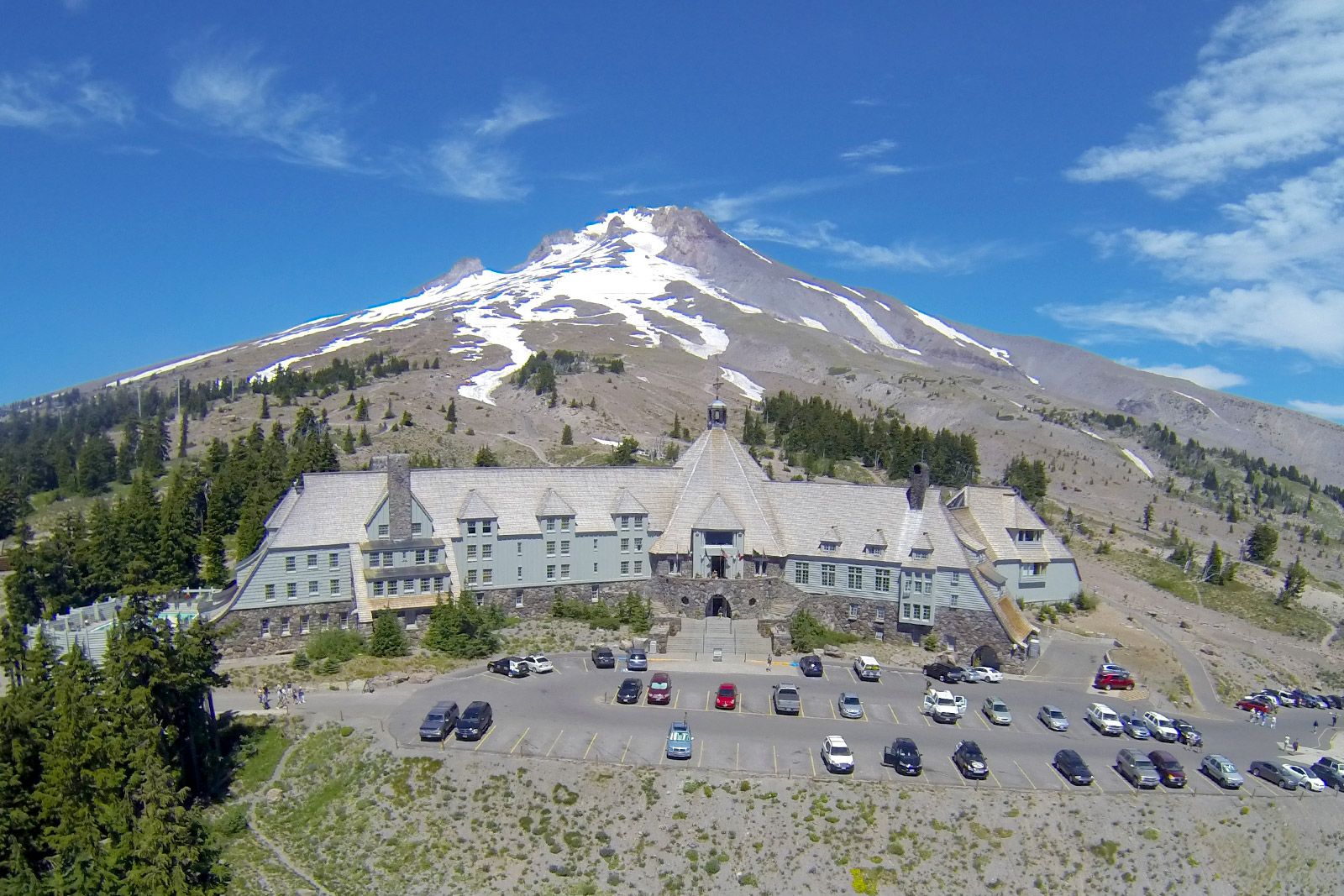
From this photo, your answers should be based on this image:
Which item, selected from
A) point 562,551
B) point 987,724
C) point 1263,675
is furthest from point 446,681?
point 1263,675

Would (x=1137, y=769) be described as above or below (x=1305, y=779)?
above

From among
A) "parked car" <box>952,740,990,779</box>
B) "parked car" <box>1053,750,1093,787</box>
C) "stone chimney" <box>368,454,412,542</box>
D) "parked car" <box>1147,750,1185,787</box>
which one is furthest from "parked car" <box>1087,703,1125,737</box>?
"stone chimney" <box>368,454,412,542</box>

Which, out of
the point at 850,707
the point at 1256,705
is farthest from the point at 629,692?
the point at 1256,705

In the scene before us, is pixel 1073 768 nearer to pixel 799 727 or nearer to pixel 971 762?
pixel 971 762

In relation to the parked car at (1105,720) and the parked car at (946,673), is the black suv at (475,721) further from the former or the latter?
the parked car at (1105,720)

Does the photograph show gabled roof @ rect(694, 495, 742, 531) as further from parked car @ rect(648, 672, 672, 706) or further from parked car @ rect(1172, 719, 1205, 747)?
parked car @ rect(1172, 719, 1205, 747)

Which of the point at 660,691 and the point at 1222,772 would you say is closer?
the point at 1222,772

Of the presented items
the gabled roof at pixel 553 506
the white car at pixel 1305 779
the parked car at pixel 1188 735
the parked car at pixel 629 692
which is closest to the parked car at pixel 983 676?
the parked car at pixel 1188 735

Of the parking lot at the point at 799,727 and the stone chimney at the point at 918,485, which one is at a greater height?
the stone chimney at the point at 918,485
